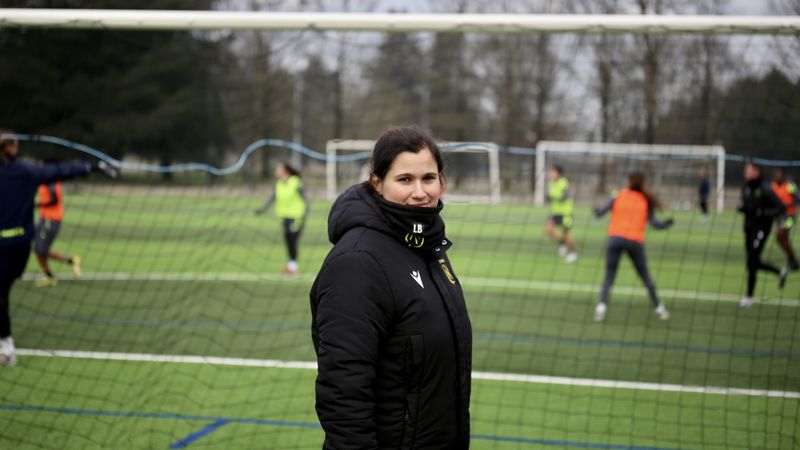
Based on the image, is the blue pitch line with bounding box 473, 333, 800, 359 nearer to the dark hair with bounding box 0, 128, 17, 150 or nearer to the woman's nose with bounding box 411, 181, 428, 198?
the dark hair with bounding box 0, 128, 17, 150

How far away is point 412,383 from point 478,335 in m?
7.22

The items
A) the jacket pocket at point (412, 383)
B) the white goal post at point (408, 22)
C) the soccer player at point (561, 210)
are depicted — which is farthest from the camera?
the soccer player at point (561, 210)

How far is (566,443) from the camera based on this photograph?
237 inches

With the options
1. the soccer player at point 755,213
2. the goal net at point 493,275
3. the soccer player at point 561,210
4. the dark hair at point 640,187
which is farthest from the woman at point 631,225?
the soccer player at point 561,210

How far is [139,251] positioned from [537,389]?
1319cm

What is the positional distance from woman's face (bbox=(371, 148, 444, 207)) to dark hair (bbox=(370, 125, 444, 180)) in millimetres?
16

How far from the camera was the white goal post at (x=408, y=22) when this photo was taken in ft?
17.9

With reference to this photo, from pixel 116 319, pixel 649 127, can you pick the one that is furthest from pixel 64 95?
pixel 649 127

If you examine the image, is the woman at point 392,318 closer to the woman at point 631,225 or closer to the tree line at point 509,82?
the tree line at point 509,82

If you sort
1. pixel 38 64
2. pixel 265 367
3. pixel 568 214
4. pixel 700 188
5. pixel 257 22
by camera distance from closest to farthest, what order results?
pixel 257 22
pixel 265 367
pixel 38 64
pixel 568 214
pixel 700 188

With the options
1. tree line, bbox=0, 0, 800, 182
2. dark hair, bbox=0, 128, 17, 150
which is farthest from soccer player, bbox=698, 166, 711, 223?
dark hair, bbox=0, 128, 17, 150

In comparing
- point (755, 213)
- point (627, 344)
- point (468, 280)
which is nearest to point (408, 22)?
point (627, 344)

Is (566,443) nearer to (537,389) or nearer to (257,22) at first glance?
(537,389)

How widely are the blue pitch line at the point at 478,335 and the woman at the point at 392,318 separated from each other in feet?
22.4
